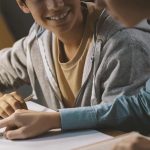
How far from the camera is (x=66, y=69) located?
156cm

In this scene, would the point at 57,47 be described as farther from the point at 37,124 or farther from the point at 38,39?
the point at 37,124

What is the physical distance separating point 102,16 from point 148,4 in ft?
2.39

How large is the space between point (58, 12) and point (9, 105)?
0.40 metres

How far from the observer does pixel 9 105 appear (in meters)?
1.35

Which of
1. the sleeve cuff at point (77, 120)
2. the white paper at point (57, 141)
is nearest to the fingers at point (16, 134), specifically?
the white paper at point (57, 141)

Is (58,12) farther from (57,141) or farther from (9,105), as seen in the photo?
(57,141)

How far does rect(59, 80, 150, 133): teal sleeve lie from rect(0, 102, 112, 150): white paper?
3 centimetres

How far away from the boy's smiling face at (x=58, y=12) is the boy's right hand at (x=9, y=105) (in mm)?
328

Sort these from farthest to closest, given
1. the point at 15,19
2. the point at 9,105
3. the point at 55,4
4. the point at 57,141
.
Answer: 1. the point at 15,19
2. the point at 55,4
3. the point at 9,105
4. the point at 57,141

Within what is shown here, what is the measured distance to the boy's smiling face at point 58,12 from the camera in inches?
59.4

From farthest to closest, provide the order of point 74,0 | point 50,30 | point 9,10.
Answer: point 9,10, point 50,30, point 74,0

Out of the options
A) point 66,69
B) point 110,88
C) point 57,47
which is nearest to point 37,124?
point 110,88

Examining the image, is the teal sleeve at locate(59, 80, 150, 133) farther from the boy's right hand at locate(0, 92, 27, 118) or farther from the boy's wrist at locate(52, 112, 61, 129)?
the boy's right hand at locate(0, 92, 27, 118)

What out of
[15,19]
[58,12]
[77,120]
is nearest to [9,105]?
[77,120]
